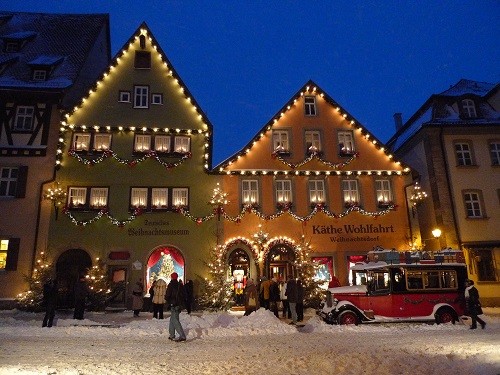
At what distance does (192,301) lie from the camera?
2044 cm

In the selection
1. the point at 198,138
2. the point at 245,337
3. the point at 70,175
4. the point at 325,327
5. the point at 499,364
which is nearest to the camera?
the point at 499,364

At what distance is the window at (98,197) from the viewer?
850 inches

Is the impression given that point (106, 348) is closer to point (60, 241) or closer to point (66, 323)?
point (66, 323)

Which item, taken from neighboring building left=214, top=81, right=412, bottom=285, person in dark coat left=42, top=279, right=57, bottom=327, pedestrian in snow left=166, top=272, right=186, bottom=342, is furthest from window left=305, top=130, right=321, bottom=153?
person in dark coat left=42, top=279, right=57, bottom=327

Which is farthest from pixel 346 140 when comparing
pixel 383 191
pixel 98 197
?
pixel 98 197

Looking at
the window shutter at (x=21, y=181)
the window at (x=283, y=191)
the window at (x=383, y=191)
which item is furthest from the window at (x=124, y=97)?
the window at (x=383, y=191)

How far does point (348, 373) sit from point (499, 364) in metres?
3.49

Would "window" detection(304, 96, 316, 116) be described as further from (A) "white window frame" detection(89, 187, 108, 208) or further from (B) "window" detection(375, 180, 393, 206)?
(A) "white window frame" detection(89, 187, 108, 208)

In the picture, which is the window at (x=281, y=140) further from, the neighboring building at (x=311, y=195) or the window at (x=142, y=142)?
the window at (x=142, y=142)

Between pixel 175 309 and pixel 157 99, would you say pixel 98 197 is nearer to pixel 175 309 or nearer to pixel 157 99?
pixel 157 99

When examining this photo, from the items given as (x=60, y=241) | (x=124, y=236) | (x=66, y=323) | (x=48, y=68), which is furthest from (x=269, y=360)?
(x=48, y=68)

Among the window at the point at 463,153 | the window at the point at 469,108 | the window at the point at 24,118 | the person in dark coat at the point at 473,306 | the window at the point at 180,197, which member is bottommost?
the person in dark coat at the point at 473,306

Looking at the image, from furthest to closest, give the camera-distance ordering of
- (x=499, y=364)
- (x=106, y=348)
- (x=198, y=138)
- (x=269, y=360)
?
(x=198, y=138), (x=106, y=348), (x=269, y=360), (x=499, y=364)

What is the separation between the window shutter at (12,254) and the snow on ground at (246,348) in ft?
17.9
